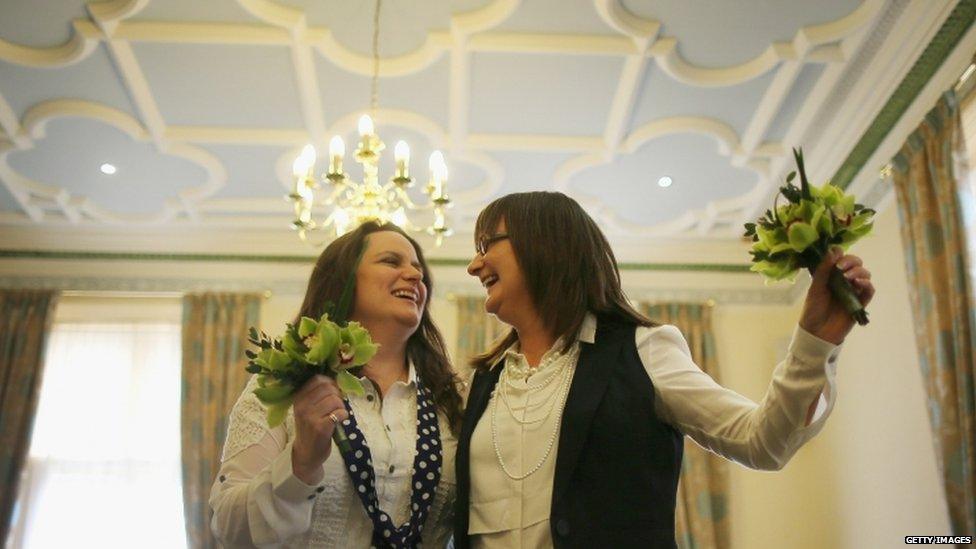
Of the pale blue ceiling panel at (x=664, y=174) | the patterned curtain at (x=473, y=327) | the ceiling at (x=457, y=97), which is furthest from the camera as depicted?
the patterned curtain at (x=473, y=327)

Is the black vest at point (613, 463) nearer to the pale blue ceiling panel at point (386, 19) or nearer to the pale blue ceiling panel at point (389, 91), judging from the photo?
the pale blue ceiling panel at point (386, 19)

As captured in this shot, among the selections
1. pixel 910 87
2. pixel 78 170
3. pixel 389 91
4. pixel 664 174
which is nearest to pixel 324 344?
pixel 389 91

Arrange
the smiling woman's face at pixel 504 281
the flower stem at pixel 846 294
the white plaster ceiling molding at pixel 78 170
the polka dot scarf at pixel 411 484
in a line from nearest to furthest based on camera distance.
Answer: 1. the flower stem at pixel 846 294
2. the polka dot scarf at pixel 411 484
3. the smiling woman's face at pixel 504 281
4. the white plaster ceiling molding at pixel 78 170

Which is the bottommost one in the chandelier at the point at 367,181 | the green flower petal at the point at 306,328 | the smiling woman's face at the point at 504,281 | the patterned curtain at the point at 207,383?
the green flower petal at the point at 306,328

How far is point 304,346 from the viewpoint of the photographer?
163cm

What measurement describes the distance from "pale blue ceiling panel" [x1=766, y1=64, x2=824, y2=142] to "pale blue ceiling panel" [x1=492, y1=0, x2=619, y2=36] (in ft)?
3.90

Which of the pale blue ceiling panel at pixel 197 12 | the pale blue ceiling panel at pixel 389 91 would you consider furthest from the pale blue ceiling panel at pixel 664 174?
the pale blue ceiling panel at pixel 197 12

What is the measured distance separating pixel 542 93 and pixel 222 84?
6.37 feet

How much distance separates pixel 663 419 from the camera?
1.74 meters

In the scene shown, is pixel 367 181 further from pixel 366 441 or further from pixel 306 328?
pixel 306 328

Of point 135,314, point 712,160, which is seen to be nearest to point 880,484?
point 712,160

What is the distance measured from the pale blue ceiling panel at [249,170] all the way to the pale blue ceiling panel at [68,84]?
73 centimetres

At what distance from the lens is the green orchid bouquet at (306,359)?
63.1 inches

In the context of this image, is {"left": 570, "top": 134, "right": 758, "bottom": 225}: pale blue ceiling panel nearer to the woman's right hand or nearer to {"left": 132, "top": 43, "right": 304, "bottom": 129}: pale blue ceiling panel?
{"left": 132, "top": 43, "right": 304, "bottom": 129}: pale blue ceiling panel
